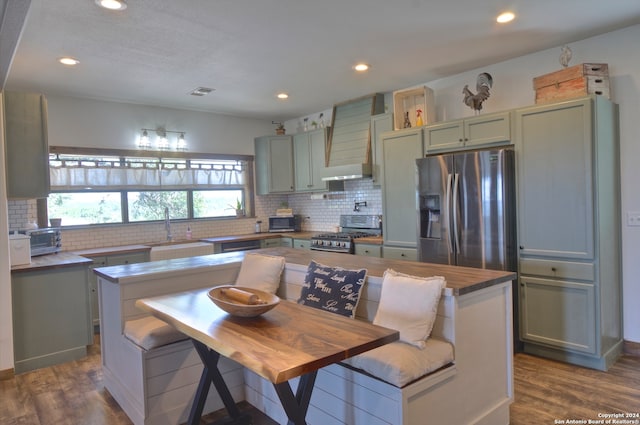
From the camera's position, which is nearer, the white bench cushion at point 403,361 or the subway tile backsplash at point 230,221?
the white bench cushion at point 403,361

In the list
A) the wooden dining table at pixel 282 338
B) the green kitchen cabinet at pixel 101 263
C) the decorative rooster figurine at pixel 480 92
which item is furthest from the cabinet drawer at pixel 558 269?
the green kitchen cabinet at pixel 101 263

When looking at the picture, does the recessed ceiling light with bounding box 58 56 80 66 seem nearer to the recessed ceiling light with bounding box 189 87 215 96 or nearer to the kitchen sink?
the recessed ceiling light with bounding box 189 87 215 96

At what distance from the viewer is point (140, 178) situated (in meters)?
5.34

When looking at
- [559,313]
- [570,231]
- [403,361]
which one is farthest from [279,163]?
[403,361]

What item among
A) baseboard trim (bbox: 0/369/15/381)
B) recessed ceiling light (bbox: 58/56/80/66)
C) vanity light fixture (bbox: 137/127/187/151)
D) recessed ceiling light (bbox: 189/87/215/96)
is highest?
recessed ceiling light (bbox: 189/87/215/96)

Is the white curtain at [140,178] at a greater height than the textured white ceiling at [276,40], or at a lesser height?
lesser

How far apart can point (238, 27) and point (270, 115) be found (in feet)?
10.6

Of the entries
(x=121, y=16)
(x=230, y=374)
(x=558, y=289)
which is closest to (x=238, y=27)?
(x=121, y=16)

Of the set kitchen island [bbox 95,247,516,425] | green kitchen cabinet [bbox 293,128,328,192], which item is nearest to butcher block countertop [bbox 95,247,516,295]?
kitchen island [bbox 95,247,516,425]

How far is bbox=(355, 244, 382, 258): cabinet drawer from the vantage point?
4.74 m

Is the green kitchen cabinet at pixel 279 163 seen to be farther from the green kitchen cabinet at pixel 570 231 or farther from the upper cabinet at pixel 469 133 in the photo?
the green kitchen cabinet at pixel 570 231

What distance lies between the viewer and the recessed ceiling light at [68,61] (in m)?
3.56

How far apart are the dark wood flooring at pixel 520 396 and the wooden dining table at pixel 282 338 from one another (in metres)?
1.00

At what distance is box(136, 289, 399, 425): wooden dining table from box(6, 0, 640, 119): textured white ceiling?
1.96m
